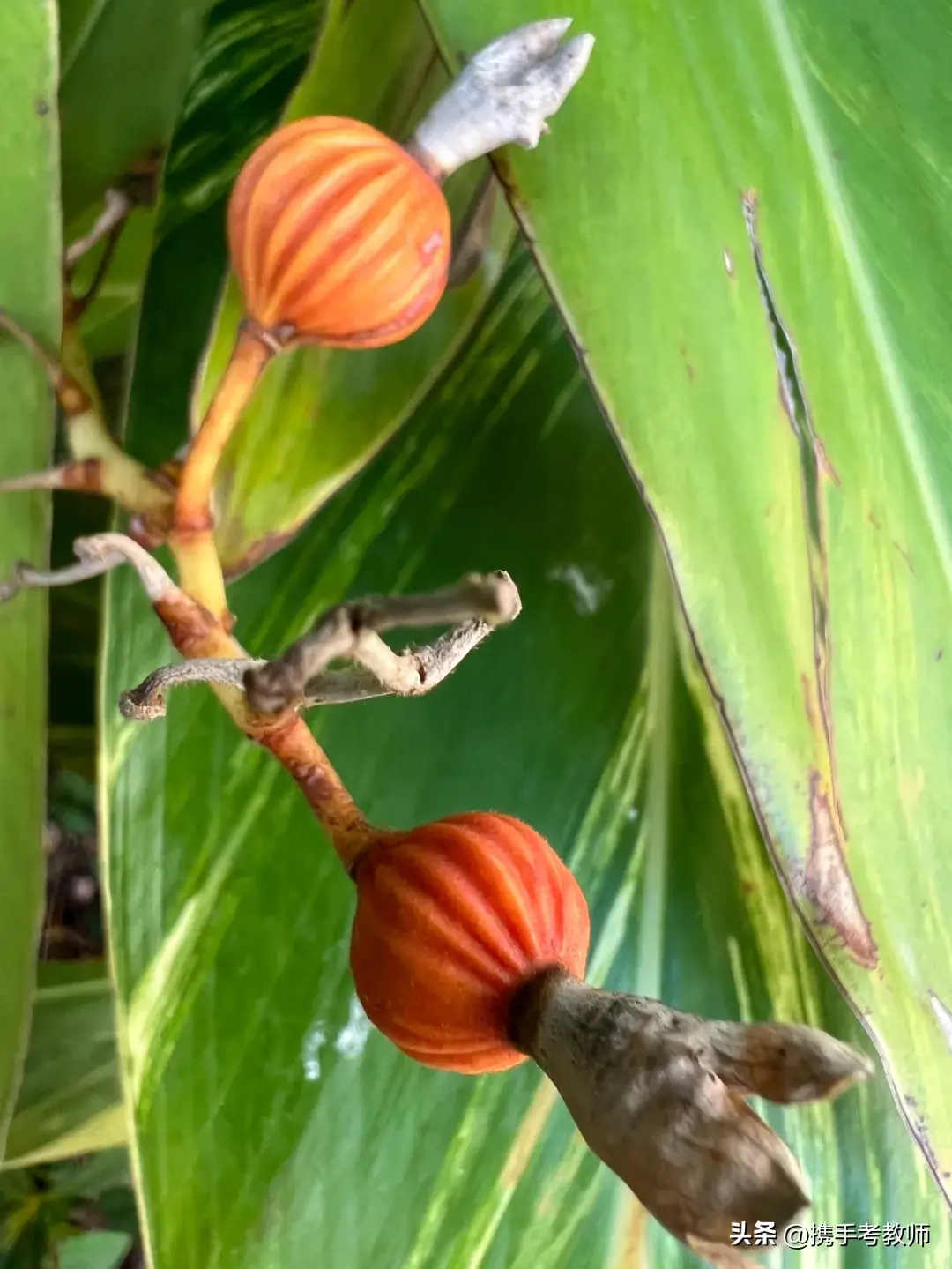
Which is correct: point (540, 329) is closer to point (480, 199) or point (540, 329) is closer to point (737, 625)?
point (480, 199)

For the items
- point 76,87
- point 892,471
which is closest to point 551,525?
point 892,471

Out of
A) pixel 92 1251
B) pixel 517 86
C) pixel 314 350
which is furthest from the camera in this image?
pixel 92 1251

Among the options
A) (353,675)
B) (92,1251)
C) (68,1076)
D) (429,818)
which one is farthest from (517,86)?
(92,1251)

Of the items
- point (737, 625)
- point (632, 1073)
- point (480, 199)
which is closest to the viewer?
point (632, 1073)

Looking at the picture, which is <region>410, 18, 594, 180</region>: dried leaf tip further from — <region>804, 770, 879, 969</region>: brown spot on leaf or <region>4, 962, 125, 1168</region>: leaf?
<region>4, 962, 125, 1168</region>: leaf

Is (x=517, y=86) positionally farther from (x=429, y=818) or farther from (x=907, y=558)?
(x=429, y=818)
